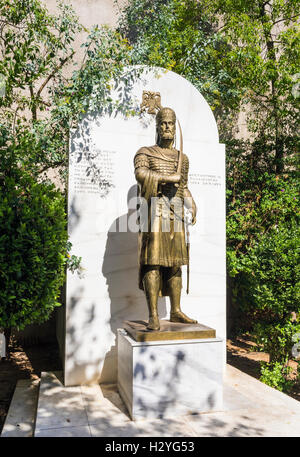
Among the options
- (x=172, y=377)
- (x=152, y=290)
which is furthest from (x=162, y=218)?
(x=172, y=377)

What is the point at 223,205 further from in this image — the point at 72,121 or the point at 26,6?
the point at 26,6

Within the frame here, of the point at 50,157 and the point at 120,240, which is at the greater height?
the point at 50,157

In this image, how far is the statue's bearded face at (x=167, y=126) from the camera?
3998 mm

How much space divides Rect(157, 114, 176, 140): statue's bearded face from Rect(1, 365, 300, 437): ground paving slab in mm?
Result: 2921

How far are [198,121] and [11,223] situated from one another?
3163 mm

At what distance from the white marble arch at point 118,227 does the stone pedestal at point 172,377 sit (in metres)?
1.00

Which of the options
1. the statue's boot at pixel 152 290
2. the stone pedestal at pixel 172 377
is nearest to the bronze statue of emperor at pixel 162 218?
the statue's boot at pixel 152 290

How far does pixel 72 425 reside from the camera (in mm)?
3322

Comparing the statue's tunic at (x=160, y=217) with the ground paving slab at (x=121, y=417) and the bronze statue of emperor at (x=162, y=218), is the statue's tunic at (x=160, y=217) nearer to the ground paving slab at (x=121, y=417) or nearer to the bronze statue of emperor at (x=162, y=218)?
the bronze statue of emperor at (x=162, y=218)

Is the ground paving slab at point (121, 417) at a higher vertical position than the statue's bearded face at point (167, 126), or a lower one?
lower

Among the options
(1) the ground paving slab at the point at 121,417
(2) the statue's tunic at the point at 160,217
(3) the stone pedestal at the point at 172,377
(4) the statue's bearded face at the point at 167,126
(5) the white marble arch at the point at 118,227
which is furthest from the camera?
(5) the white marble arch at the point at 118,227

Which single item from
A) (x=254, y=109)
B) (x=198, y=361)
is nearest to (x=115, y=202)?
(x=198, y=361)

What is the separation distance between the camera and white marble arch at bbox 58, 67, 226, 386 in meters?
4.61

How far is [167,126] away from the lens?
4020 mm
